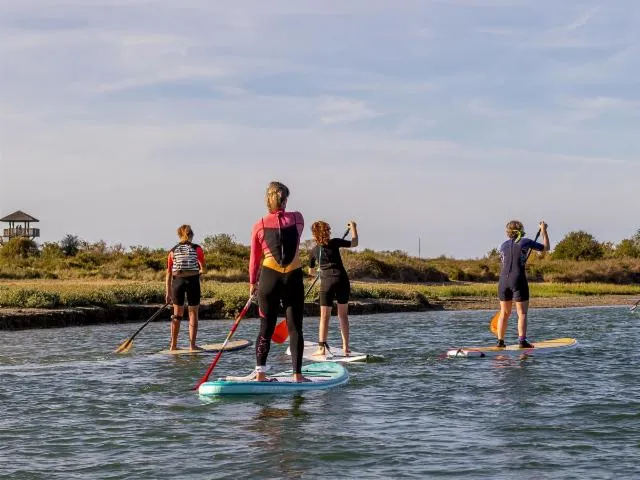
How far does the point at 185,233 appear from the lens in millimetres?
16172

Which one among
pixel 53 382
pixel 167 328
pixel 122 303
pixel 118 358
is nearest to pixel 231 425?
pixel 53 382

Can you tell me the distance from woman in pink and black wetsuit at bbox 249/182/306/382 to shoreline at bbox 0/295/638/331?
12560 mm

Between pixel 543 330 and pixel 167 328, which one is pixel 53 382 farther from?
pixel 543 330

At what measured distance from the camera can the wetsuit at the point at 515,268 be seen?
52.0ft

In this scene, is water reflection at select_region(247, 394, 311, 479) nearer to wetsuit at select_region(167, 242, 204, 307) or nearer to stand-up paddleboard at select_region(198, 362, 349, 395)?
stand-up paddleboard at select_region(198, 362, 349, 395)

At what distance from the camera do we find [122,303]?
2739 cm

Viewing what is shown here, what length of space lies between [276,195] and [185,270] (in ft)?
16.6

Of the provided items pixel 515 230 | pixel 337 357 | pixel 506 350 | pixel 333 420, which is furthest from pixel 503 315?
pixel 333 420

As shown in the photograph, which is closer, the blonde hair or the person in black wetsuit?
the person in black wetsuit

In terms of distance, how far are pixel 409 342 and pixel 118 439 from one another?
35.7 feet

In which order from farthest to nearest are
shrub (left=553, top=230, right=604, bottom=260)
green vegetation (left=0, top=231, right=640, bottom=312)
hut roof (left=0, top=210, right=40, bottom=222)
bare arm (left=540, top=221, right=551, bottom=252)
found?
hut roof (left=0, top=210, right=40, bottom=222), shrub (left=553, top=230, right=604, bottom=260), green vegetation (left=0, top=231, right=640, bottom=312), bare arm (left=540, top=221, right=551, bottom=252)

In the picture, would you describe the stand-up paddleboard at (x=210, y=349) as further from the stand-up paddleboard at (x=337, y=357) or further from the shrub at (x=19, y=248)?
the shrub at (x=19, y=248)

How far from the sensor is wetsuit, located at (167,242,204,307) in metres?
16.3

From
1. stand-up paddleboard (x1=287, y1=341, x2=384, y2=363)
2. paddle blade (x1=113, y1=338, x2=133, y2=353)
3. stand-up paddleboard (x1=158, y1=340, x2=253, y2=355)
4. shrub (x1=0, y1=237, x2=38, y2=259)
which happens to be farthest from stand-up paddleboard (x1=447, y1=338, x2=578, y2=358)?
shrub (x1=0, y1=237, x2=38, y2=259)
